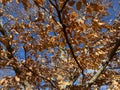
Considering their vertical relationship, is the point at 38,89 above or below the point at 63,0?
above

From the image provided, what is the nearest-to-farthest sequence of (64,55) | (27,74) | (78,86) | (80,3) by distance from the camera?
(80,3) → (78,86) → (27,74) → (64,55)

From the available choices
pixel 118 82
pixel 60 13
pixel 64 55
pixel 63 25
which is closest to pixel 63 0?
pixel 60 13

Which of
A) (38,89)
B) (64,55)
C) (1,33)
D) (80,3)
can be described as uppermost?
(64,55)

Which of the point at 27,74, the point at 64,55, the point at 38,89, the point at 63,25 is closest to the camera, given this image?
the point at 63,25

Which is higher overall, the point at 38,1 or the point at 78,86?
the point at 38,1

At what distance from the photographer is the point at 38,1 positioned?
17.2 feet

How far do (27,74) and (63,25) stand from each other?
10.8 feet

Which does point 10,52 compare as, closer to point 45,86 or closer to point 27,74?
point 27,74


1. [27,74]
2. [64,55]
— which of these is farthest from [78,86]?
[64,55]

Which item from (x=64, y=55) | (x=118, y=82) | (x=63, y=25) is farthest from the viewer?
(x=64, y=55)

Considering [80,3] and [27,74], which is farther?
[27,74]

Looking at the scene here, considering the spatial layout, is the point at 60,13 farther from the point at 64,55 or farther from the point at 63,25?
the point at 64,55

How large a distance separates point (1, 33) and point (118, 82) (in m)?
4.30

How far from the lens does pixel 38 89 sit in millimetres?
11016
